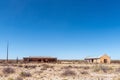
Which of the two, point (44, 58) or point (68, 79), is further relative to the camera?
point (44, 58)

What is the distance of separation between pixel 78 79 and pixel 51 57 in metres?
51.3

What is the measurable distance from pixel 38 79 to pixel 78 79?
3906 mm

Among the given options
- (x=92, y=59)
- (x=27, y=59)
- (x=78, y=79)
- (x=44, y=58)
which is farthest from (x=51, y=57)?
(x=78, y=79)

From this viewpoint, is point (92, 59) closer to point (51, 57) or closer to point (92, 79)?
point (51, 57)

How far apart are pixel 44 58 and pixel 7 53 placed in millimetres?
12641

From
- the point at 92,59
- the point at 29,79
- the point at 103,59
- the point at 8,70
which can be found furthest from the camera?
the point at 92,59

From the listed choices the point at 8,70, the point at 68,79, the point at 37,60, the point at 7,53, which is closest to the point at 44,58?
the point at 37,60

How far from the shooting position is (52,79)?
19.4m

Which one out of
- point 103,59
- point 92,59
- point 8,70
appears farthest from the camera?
point 92,59

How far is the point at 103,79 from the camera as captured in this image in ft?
63.7

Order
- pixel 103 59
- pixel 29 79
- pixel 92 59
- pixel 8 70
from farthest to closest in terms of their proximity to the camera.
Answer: pixel 92 59 < pixel 103 59 < pixel 8 70 < pixel 29 79

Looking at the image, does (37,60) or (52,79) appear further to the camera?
(37,60)

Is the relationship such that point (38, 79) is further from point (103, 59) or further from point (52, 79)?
point (103, 59)

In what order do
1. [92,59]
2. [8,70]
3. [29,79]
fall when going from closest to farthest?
1. [29,79]
2. [8,70]
3. [92,59]
